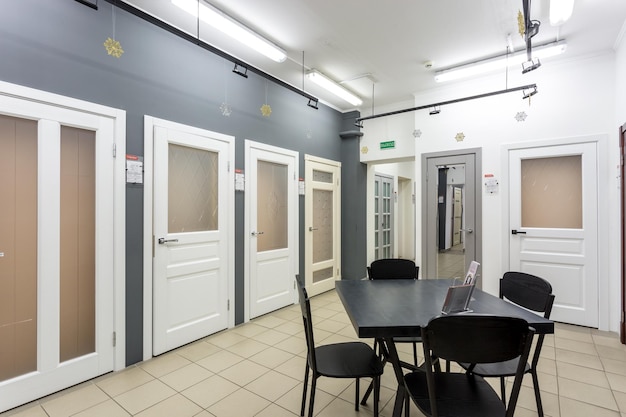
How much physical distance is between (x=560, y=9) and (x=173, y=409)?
13.8ft

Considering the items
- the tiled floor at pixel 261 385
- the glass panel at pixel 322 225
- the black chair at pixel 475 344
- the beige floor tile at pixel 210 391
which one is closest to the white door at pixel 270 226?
the glass panel at pixel 322 225

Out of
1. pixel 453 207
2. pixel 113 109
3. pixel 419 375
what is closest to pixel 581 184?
pixel 453 207

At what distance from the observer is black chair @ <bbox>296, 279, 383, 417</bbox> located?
5.86ft

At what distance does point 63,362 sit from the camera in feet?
Result: 7.84

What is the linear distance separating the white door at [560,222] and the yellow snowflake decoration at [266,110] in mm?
3218

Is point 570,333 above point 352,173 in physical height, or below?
below

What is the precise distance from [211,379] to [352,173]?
392 cm

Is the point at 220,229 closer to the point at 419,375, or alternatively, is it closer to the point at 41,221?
the point at 41,221

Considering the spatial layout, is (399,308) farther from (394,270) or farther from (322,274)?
(322,274)

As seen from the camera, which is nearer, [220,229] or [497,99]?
[220,229]

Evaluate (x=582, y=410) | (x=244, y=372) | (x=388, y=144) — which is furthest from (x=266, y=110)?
(x=582, y=410)

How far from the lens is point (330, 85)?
4141 millimetres

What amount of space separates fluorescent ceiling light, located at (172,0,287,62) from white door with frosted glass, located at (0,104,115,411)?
115cm

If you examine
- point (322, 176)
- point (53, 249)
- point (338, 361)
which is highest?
point (322, 176)
